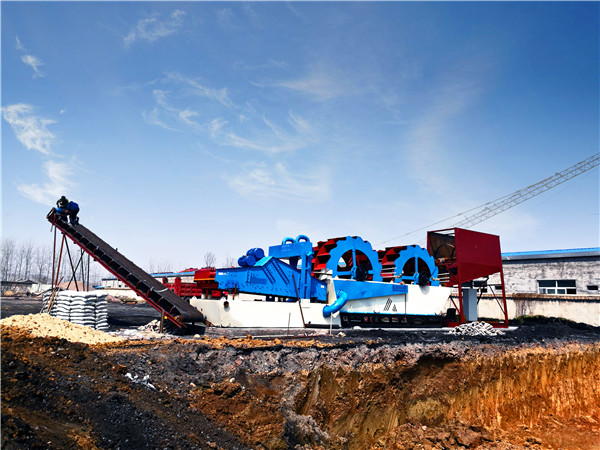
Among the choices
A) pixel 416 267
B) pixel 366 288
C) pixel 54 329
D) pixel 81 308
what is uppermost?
pixel 416 267

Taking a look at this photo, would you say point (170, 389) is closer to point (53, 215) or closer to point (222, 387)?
point (222, 387)

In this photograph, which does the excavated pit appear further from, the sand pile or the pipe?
the pipe

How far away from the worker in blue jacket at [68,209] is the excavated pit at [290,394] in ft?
25.9

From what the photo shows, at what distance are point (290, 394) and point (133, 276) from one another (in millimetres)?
8161

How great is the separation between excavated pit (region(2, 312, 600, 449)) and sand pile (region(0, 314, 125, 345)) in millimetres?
959

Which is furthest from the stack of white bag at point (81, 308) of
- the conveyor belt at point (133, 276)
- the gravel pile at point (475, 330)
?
the gravel pile at point (475, 330)

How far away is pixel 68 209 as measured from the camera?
51.3 feet

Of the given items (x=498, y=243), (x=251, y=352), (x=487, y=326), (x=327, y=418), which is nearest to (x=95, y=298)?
(x=251, y=352)

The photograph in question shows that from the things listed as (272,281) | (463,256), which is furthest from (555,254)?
(272,281)

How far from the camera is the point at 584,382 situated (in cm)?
1673

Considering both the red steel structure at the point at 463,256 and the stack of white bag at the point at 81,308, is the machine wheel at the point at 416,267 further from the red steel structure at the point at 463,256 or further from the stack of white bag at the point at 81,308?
the stack of white bag at the point at 81,308

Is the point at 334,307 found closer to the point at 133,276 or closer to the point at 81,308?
the point at 133,276

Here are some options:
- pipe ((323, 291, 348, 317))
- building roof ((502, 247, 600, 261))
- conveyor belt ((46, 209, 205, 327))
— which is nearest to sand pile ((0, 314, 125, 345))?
conveyor belt ((46, 209, 205, 327))

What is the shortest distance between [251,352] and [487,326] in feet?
44.6
